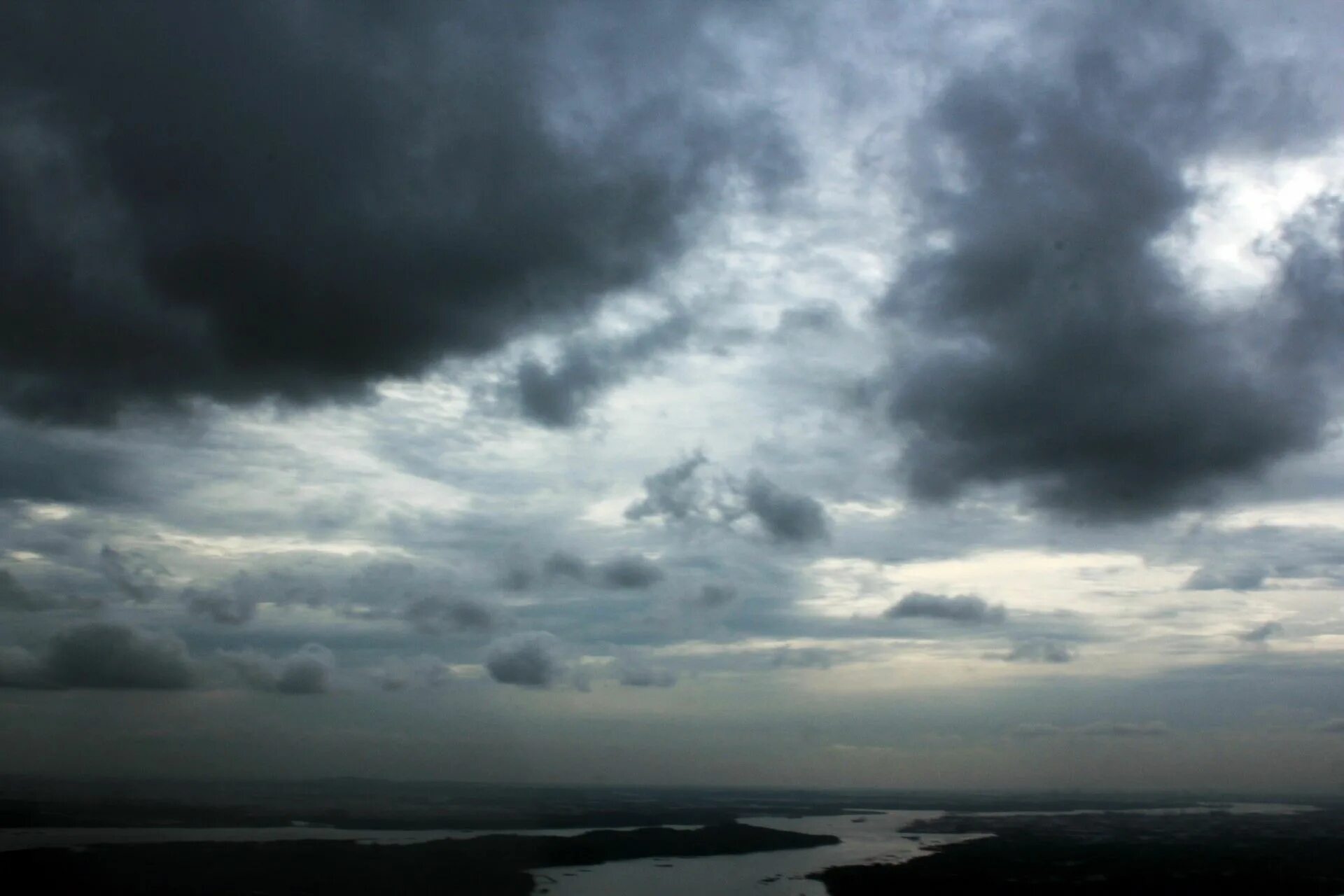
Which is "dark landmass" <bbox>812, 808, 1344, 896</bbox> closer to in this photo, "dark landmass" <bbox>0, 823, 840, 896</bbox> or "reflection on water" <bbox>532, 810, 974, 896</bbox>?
"reflection on water" <bbox>532, 810, 974, 896</bbox>

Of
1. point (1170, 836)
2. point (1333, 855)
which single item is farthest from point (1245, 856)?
point (1170, 836)

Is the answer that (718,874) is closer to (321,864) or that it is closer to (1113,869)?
(321,864)

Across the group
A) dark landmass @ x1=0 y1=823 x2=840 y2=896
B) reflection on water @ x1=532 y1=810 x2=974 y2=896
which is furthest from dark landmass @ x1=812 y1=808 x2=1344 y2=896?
dark landmass @ x1=0 y1=823 x2=840 y2=896

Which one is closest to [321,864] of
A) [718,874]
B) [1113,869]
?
[718,874]

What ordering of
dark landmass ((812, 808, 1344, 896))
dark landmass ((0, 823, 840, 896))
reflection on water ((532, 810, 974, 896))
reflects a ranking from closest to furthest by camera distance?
1. dark landmass ((0, 823, 840, 896))
2. reflection on water ((532, 810, 974, 896))
3. dark landmass ((812, 808, 1344, 896))

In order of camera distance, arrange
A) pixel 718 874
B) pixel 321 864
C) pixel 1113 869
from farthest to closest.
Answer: pixel 1113 869, pixel 718 874, pixel 321 864

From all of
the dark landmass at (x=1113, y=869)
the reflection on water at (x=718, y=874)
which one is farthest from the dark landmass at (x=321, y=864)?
the dark landmass at (x=1113, y=869)
